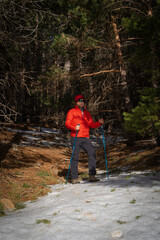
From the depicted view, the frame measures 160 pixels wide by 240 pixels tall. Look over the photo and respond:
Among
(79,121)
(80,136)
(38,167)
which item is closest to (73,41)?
(79,121)

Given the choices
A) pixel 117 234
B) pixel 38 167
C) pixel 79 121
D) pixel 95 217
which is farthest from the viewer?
pixel 38 167

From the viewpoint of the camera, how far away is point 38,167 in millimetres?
7730

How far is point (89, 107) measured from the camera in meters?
8.66

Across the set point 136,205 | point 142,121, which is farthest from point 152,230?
Result: point 142,121

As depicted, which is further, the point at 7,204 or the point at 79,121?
the point at 79,121

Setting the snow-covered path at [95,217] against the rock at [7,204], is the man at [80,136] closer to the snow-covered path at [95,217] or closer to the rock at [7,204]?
the snow-covered path at [95,217]

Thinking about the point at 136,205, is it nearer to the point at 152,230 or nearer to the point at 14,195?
the point at 152,230

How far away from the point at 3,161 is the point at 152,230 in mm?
6268

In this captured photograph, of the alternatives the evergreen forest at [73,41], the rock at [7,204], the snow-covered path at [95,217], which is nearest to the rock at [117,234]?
the snow-covered path at [95,217]

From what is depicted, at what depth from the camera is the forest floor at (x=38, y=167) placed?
553 centimetres

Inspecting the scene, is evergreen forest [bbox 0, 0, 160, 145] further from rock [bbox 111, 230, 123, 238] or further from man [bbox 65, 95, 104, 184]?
rock [bbox 111, 230, 123, 238]

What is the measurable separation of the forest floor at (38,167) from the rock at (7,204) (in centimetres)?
15

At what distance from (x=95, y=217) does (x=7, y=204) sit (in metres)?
2.20

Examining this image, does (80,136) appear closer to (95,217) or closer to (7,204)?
(7,204)
